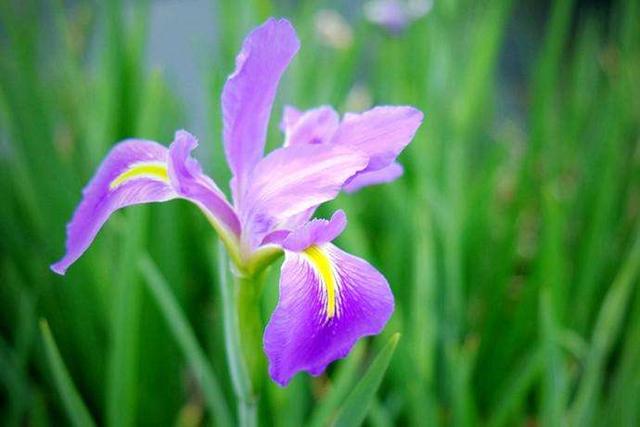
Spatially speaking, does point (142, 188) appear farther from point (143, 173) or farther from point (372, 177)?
point (372, 177)

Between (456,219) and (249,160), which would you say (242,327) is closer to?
(249,160)

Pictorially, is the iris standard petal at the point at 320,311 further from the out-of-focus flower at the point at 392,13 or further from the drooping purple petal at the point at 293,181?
the out-of-focus flower at the point at 392,13

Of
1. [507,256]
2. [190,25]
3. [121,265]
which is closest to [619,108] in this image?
[507,256]

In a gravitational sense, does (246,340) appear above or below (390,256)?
above

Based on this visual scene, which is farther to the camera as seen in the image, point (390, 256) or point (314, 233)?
point (390, 256)

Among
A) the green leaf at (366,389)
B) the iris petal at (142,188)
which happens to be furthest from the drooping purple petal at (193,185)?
the green leaf at (366,389)

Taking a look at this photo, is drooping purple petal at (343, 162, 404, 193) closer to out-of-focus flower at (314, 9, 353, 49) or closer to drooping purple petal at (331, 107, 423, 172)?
drooping purple petal at (331, 107, 423, 172)

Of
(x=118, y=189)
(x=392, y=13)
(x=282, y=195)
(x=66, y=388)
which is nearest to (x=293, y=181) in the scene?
(x=282, y=195)

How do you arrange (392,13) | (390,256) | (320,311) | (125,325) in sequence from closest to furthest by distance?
(320,311)
(125,325)
(390,256)
(392,13)
